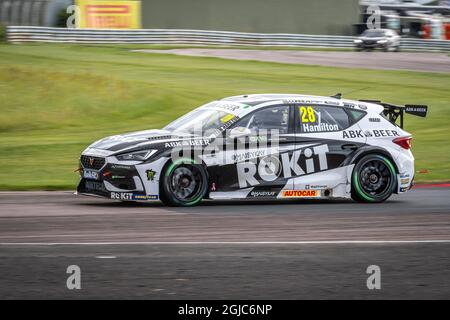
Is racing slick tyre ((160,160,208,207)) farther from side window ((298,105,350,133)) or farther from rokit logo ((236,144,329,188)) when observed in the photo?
side window ((298,105,350,133))

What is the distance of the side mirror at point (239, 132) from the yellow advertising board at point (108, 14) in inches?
1264

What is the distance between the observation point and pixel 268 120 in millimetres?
11867

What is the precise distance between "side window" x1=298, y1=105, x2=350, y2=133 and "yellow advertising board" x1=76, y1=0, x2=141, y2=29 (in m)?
31.7

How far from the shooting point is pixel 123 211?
436 inches

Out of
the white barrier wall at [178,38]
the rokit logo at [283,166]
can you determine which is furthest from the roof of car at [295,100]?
the white barrier wall at [178,38]

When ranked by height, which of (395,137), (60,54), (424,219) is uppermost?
(60,54)

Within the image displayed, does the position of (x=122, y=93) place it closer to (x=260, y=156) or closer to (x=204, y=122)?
(x=204, y=122)

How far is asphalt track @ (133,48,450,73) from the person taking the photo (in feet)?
117

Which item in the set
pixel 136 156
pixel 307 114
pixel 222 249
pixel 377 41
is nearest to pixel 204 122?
pixel 136 156

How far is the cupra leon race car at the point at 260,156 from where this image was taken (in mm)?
11211

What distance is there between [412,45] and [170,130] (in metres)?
37.3

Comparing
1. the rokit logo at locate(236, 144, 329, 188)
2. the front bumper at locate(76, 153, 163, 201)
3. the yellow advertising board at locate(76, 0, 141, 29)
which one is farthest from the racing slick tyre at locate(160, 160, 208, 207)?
the yellow advertising board at locate(76, 0, 141, 29)
